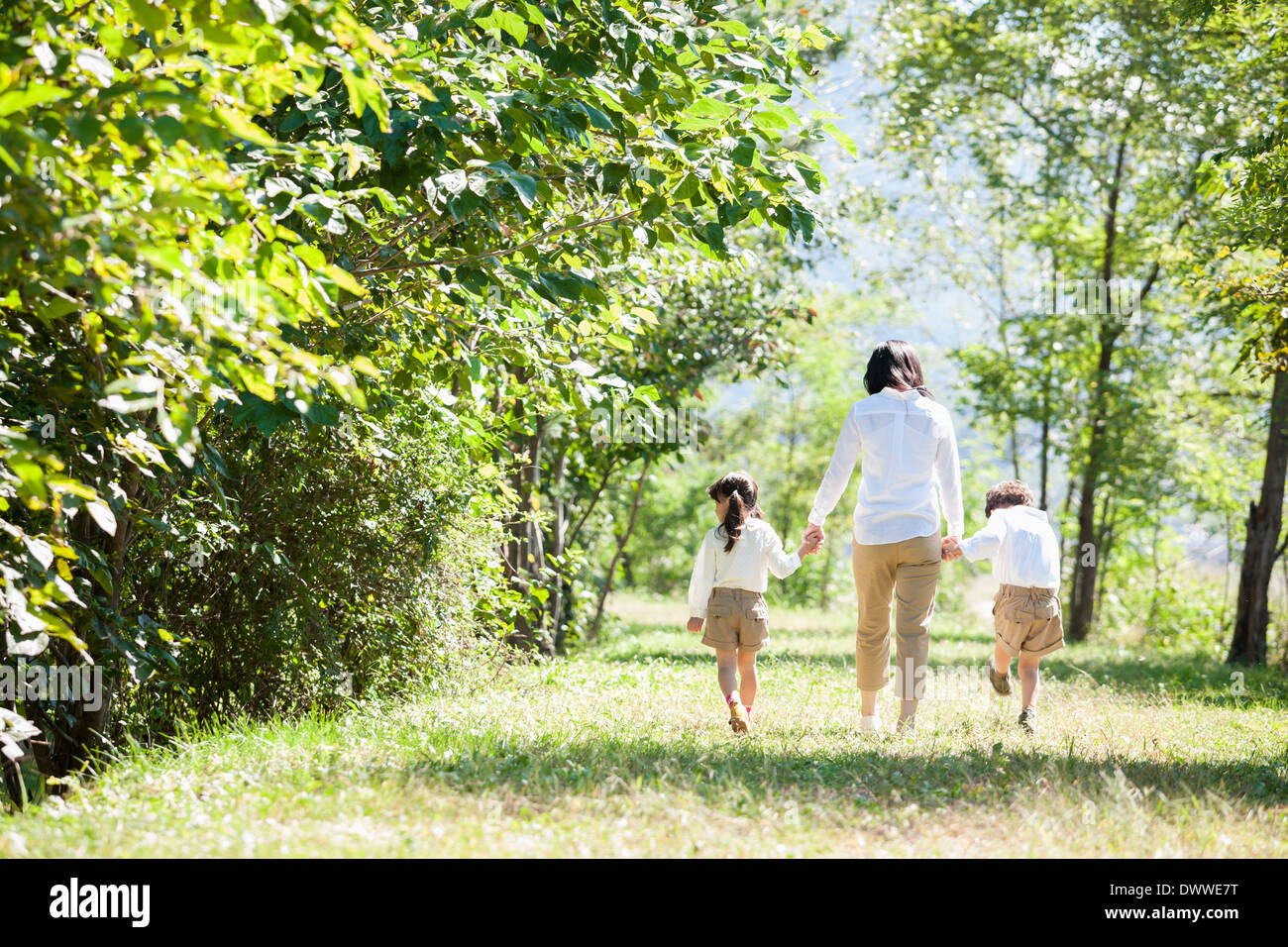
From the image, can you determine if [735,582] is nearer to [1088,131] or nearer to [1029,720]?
[1029,720]

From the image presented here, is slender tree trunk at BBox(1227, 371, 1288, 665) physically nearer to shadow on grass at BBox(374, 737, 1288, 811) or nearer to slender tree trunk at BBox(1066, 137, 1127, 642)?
slender tree trunk at BBox(1066, 137, 1127, 642)

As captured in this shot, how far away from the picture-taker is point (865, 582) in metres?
5.64

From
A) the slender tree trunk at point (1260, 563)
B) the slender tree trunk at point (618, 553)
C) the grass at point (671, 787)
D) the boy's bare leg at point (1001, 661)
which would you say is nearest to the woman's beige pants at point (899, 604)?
the grass at point (671, 787)

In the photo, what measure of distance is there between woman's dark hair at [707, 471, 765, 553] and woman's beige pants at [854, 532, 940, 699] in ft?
2.46

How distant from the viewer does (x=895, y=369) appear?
18.4 feet

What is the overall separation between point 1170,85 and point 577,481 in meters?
8.88

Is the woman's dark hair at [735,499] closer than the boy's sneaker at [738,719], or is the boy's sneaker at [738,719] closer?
the boy's sneaker at [738,719]

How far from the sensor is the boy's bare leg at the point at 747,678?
6234 mm

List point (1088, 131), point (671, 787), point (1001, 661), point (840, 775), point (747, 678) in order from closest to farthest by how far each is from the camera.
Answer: point (671, 787), point (840, 775), point (747, 678), point (1001, 661), point (1088, 131)

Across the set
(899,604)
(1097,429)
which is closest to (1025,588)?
(899,604)

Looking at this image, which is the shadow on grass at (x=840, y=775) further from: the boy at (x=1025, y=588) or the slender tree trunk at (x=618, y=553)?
the slender tree trunk at (x=618, y=553)

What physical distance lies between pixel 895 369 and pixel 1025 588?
69.3 inches

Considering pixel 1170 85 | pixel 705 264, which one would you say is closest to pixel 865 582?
pixel 705 264
